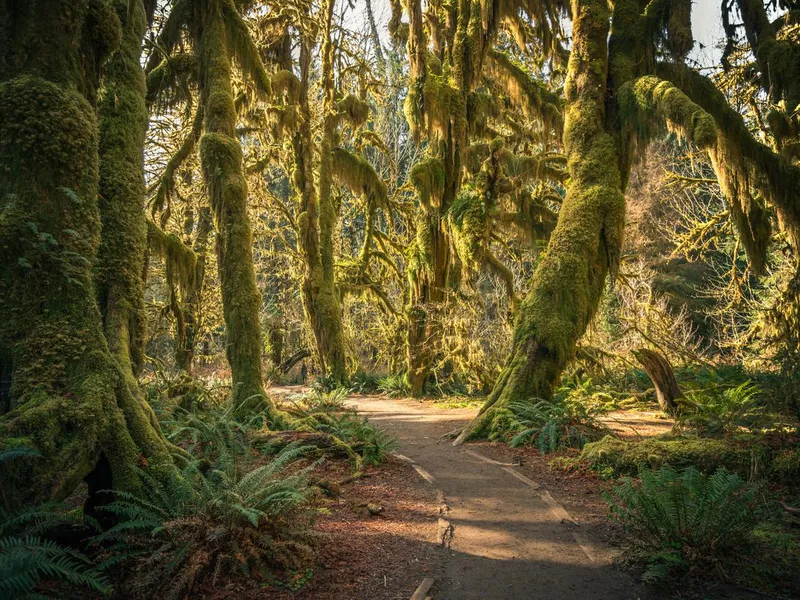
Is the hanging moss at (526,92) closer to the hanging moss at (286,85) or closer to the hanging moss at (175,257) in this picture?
the hanging moss at (286,85)

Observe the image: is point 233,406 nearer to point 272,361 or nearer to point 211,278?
point 211,278

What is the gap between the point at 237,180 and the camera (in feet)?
28.3

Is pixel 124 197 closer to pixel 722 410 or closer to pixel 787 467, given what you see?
pixel 787 467

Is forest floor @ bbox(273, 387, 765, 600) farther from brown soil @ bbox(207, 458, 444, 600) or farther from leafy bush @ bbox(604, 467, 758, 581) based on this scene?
leafy bush @ bbox(604, 467, 758, 581)

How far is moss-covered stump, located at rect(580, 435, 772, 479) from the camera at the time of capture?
5578 mm

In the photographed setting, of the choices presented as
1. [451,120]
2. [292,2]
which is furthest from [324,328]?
[292,2]

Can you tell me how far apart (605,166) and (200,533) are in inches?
356

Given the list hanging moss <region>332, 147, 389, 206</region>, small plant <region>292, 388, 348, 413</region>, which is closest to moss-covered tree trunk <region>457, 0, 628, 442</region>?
small plant <region>292, 388, 348, 413</region>

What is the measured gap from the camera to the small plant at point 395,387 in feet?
57.0

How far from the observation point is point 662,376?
985 cm

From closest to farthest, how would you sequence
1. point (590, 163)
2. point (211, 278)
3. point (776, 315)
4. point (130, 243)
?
point (130, 243), point (590, 163), point (776, 315), point (211, 278)

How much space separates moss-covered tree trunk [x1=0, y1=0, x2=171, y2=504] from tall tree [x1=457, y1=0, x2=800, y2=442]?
20.7ft

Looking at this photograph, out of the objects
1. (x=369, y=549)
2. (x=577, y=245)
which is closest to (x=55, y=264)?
(x=369, y=549)

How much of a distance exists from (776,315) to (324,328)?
11694 millimetres
